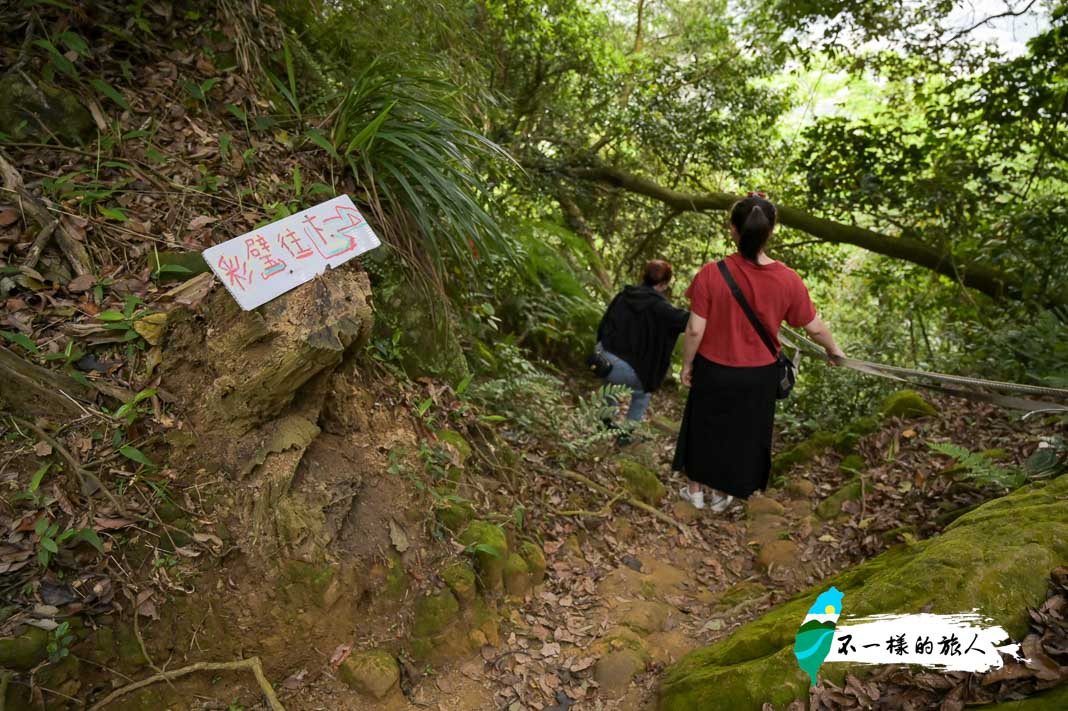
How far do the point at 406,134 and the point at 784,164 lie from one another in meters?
6.31

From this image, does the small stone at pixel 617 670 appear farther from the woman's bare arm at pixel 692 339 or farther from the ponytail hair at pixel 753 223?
the ponytail hair at pixel 753 223

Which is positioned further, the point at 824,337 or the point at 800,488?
the point at 800,488

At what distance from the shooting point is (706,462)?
4.30 meters

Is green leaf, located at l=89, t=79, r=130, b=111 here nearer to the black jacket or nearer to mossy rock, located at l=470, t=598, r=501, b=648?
mossy rock, located at l=470, t=598, r=501, b=648

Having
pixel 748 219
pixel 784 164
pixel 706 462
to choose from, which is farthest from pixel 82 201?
pixel 784 164

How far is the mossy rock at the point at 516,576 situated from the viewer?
3205 mm

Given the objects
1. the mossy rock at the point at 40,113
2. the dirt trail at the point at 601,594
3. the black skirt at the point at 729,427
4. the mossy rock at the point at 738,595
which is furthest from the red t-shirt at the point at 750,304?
the mossy rock at the point at 40,113

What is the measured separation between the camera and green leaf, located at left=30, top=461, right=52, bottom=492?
2191 millimetres

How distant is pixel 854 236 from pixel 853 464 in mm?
3340

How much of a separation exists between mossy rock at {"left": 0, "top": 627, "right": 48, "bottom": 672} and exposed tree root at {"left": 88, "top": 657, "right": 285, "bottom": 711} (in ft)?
0.84

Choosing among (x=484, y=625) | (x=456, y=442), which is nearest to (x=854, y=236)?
(x=456, y=442)

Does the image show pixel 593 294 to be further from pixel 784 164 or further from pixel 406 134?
pixel 406 134

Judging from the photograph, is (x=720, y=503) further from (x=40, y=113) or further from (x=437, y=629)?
(x=40, y=113)

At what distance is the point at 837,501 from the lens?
13.7 ft
